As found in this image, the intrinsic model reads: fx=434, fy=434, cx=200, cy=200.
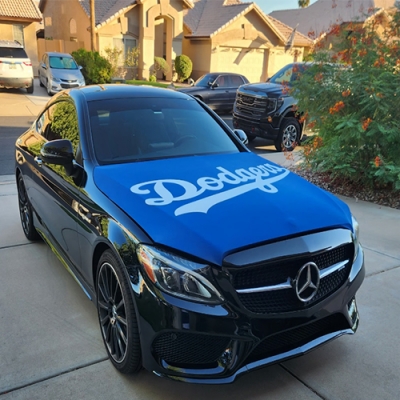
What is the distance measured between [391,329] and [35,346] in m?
2.64

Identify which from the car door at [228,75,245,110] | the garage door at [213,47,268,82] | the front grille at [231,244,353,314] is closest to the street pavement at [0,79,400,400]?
the front grille at [231,244,353,314]

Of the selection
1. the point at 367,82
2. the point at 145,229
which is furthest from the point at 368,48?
the point at 145,229

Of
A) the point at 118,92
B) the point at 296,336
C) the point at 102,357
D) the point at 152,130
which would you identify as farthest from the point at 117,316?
the point at 118,92

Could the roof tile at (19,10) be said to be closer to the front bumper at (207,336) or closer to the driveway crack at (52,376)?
the driveway crack at (52,376)

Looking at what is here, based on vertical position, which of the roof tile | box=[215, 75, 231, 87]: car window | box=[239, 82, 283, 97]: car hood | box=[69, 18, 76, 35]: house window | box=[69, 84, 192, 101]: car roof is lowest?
box=[215, 75, 231, 87]: car window

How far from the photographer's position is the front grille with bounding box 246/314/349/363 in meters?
2.38

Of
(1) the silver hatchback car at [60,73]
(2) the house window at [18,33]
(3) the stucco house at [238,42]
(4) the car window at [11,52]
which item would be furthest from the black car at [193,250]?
(3) the stucco house at [238,42]

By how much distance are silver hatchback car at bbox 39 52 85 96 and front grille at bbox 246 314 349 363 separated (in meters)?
18.3

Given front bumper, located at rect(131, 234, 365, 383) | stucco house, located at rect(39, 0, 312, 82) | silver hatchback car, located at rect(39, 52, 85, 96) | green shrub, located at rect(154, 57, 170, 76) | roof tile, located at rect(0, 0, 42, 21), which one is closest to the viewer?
front bumper, located at rect(131, 234, 365, 383)

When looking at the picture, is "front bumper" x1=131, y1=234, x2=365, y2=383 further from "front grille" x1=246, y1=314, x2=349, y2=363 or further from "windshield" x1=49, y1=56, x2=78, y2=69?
"windshield" x1=49, y1=56, x2=78, y2=69

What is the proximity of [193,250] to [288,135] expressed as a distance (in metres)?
8.71

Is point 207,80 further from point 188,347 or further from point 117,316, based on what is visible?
point 188,347

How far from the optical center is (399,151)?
6.37 metres

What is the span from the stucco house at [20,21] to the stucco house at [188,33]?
3455 mm
